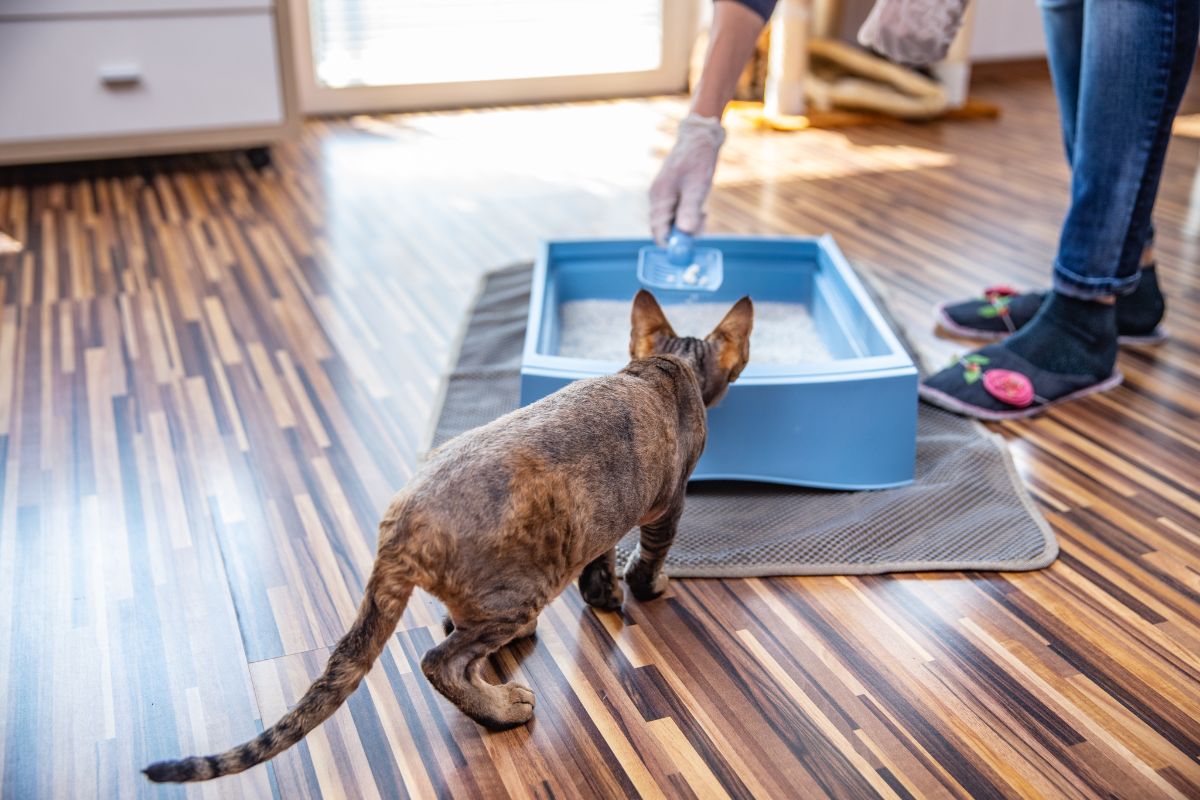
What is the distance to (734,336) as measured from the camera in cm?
139

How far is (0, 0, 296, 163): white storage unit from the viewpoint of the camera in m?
2.78

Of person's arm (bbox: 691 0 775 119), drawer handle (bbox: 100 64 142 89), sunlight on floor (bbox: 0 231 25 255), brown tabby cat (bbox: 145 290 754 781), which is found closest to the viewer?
brown tabby cat (bbox: 145 290 754 781)

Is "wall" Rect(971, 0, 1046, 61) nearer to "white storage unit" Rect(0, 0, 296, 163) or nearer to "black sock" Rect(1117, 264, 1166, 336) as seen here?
"black sock" Rect(1117, 264, 1166, 336)

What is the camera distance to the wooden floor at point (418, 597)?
1143 mm

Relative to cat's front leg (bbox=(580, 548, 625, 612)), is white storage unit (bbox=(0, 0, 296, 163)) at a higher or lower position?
higher

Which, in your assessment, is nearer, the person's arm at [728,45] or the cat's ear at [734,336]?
the cat's ear at [734,336]

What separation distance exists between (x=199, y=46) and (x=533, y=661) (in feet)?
7.46

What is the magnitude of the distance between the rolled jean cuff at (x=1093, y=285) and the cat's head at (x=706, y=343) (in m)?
0.77

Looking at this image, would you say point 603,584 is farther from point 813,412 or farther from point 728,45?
point 728,45

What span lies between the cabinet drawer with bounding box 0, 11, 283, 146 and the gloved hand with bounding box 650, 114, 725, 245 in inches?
66.4

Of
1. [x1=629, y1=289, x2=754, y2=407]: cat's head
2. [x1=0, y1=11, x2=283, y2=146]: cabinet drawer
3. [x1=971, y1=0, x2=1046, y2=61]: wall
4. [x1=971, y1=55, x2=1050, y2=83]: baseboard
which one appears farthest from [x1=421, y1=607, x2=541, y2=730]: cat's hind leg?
[x1=971, y1=0, x2=1046, y2=61]: wall

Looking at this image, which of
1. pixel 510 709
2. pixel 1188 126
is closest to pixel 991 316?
pixel 510 709

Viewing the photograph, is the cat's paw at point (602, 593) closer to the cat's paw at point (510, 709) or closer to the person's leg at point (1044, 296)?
the cat's paw at point (510, 709)

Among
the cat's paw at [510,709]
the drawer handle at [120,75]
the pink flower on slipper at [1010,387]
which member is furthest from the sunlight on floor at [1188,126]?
the cat's paw at [510,709]
